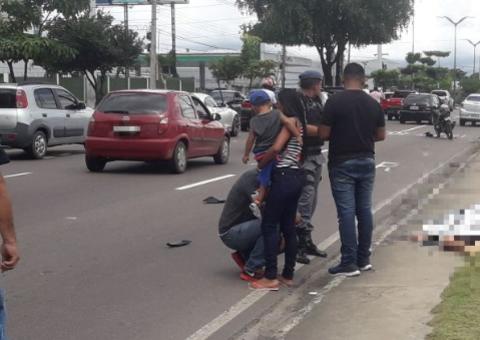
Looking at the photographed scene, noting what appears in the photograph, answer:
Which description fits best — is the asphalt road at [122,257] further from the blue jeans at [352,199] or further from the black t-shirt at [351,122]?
the black t-shirt at [351,122]

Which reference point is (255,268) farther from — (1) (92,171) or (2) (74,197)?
(1) (92,171)

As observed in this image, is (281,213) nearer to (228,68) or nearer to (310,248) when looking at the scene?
(310,248)

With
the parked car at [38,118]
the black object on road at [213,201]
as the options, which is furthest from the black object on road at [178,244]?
the parked car at [38,118]

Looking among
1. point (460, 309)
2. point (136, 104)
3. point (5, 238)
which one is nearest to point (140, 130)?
point (136, 104)

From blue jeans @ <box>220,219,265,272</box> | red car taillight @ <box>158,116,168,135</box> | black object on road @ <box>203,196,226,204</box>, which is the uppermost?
red car taillight @ <box>158,116,168,135</box>

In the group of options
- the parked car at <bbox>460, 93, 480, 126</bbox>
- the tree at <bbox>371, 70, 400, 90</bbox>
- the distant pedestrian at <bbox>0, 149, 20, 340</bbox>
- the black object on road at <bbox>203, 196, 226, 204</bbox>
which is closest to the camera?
the distant pedestrian at <bbox>0, 149, 20, 340</bbox>

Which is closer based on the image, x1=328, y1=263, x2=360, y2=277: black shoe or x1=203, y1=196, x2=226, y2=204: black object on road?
x1=328, y1=263, x2=360, y2=277: black shoe

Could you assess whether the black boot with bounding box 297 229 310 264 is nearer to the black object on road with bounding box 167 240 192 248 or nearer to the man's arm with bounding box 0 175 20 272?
the black object on road with bounding box 167 240 192 248

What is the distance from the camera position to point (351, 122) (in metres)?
6.84

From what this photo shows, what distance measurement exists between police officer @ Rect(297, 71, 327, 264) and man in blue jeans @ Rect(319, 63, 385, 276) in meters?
0.53

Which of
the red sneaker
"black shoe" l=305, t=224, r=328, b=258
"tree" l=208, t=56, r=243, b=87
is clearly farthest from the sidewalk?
"tree" l=208, t=56, r=243, b=87

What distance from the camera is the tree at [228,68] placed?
60125mm

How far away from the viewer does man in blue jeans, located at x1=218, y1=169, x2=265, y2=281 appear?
22.2ft

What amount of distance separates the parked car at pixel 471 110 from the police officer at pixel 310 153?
3125cm
